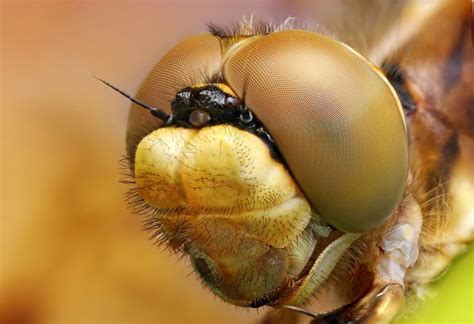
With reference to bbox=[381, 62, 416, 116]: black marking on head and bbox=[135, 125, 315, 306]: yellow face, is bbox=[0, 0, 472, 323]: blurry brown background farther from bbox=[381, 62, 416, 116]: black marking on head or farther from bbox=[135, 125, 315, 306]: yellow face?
bbox=[135, 125, 315, 306]: yellow face

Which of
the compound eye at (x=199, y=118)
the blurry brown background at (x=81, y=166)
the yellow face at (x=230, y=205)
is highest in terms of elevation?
the compound eye at (x=199, y=118)

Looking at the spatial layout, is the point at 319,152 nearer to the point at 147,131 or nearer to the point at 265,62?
the point at 265,62

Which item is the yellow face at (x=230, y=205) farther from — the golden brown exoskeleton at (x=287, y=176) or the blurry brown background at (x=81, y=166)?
the blurry brown background at (x=81, y=166)

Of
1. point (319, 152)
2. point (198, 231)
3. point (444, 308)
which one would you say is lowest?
point (198, 231)

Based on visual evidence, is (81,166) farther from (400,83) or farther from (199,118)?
(199,118)

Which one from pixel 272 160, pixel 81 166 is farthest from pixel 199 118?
pixel 81 166

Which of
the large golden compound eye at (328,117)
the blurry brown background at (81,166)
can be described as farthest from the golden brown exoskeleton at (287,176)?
the blurry brown background at (81,166)

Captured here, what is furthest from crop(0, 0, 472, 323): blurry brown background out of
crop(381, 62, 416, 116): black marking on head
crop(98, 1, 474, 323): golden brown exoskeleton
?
crop(98, 1, 474, 323): golden brown exoskeleton

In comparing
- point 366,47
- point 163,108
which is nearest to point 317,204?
point 163,108

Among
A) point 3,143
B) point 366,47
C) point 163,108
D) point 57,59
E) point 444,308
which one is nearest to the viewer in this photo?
point 444,308

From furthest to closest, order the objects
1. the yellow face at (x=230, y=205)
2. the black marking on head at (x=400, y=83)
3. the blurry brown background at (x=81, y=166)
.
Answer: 1. the blurry brown background at (x=81, y=166)
2. the black marking on head at (x=400, y=83)
3. the yellow face at (x=230, y=205)
